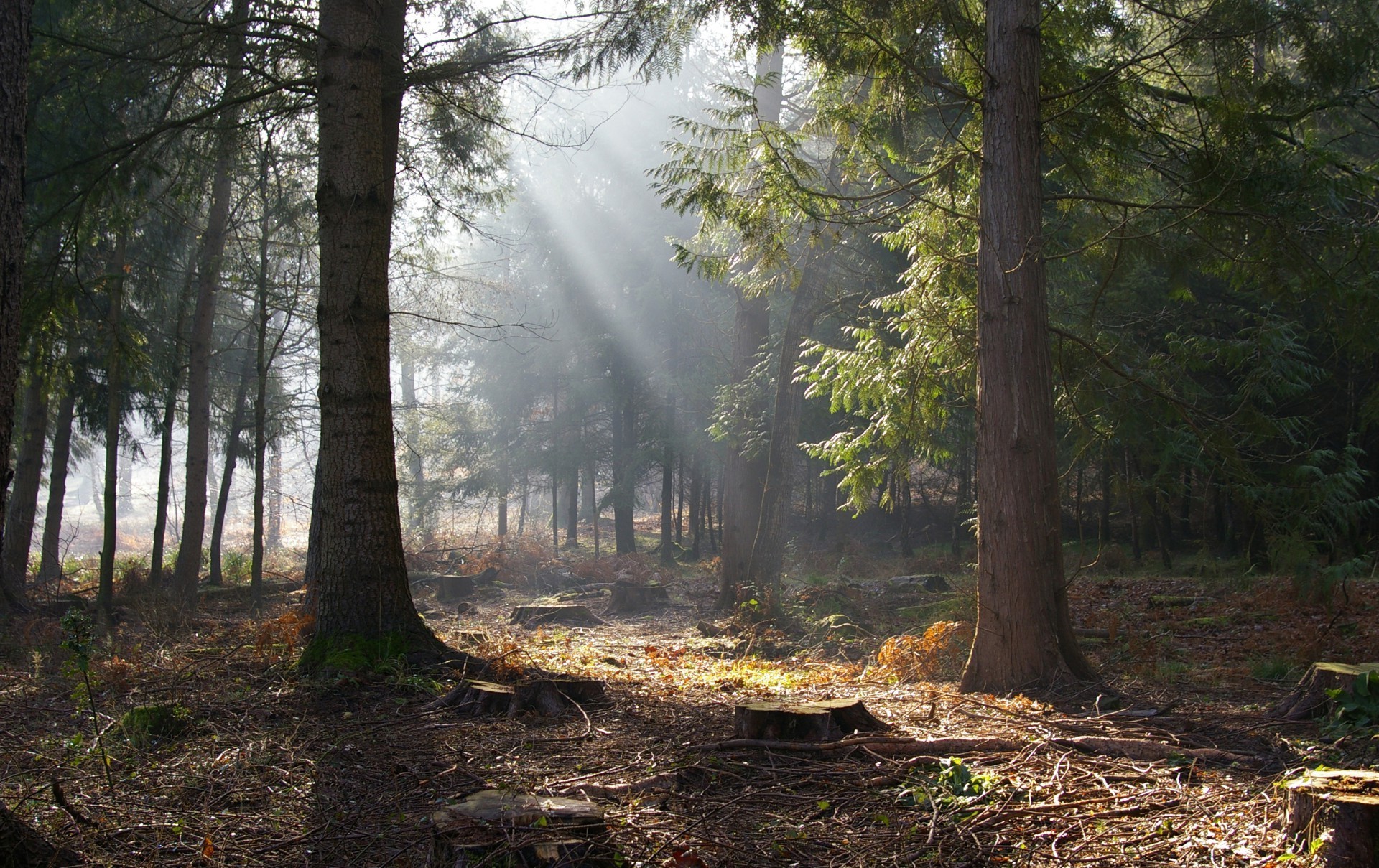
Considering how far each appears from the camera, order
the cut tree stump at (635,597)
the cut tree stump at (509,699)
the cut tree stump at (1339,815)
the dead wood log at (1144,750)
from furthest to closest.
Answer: the cut tree stump at (635,597) → the cut tree stump at (509,699) → the dead wood log at (1144,750) → the cut tree stump at (1339,815)

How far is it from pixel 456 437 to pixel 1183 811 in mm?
24317

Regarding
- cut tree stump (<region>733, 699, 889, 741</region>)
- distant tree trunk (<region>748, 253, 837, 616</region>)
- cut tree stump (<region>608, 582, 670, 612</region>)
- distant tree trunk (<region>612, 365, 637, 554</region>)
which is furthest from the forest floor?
distant tree trunk (<region>612, 365, 637, 554</region>)

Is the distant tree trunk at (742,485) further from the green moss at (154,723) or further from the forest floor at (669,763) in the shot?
the green moss at (154,723)

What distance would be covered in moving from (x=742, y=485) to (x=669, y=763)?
11.3 meters

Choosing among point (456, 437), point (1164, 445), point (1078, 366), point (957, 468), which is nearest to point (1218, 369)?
point (1164, 445)

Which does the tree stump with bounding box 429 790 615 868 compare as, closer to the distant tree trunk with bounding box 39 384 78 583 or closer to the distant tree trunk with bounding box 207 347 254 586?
the distant tree trunk with bounding box 207 347 254 586

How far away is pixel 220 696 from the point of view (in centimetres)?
543

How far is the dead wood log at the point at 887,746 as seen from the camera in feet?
14.5

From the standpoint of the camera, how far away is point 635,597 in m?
16.1

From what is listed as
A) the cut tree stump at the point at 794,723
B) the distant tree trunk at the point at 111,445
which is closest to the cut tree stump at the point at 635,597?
the distant tree trunk at the point at 111,445

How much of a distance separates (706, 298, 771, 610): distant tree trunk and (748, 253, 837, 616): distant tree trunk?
99 centimetres

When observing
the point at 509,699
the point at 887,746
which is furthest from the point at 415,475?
the point at 887,746

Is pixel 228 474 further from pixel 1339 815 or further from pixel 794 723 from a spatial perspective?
pixel 1339 815

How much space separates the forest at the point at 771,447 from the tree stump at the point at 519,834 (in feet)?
0.06
